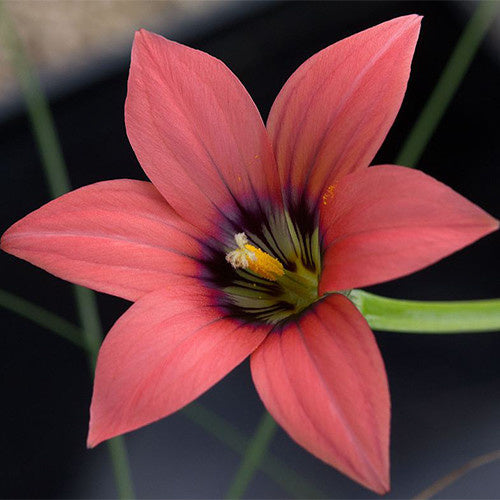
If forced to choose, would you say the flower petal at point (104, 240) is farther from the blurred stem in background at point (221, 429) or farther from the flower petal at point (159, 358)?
the blurred stem in background at point (221, 429)

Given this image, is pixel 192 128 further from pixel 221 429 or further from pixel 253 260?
pixel 221 429

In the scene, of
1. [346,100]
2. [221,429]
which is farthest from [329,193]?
[221,429]

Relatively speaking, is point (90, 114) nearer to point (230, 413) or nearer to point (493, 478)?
point (230, 413)

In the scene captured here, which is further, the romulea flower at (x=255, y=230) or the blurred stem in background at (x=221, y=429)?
the blurred stem in background at (x=221, y=429)

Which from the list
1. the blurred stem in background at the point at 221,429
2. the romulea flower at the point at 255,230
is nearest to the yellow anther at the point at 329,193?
the romulea flower at the point at 255,230

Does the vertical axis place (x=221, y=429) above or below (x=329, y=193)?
below

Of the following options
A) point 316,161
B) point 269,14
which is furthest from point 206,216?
point 269,14

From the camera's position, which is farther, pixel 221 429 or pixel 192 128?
pixel 221 429
